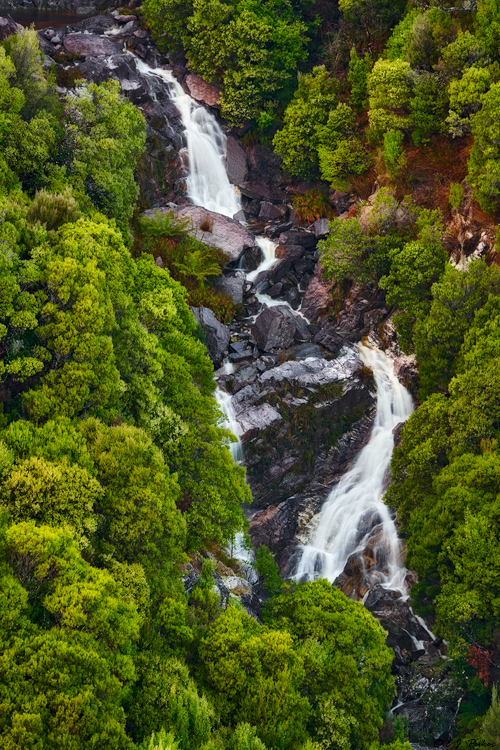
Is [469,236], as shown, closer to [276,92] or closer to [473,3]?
[473,3]

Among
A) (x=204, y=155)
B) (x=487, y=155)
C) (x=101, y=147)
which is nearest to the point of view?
(x=101, y=147)

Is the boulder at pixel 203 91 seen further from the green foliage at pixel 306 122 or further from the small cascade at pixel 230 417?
the small cascade at pixel 230 417

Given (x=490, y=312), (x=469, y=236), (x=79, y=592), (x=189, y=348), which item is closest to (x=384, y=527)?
(x=490, y=312)

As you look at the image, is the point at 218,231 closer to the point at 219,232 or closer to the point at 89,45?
the point at 219,232

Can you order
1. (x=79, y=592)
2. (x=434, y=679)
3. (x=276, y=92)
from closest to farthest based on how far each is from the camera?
(x=79, y=592), (x=434, y=679), (x=276, y=92)

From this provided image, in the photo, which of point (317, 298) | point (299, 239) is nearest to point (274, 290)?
point (317, 298)

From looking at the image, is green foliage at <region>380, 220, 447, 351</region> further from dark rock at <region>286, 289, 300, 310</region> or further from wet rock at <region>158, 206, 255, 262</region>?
wet rock at <region>158, 206, 255, 262</region>

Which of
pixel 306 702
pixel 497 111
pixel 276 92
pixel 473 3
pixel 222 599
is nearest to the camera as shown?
pixel 306 702
